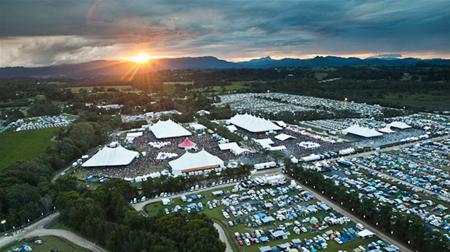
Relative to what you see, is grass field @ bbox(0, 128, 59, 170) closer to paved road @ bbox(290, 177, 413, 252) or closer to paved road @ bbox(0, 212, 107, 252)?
paved road @ bbox(0, 212, 107, 252)

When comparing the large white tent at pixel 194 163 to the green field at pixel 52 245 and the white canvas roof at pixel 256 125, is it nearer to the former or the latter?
the green field at pixel 52 245

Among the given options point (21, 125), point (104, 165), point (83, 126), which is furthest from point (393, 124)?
point (21, 125)

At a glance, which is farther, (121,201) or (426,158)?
(426,158)

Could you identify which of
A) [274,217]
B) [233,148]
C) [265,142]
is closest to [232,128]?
[265,142]

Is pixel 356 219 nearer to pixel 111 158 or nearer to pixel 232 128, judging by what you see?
pixel 111 158

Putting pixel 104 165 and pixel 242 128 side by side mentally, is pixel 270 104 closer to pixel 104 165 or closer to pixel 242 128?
pixel 242 128
